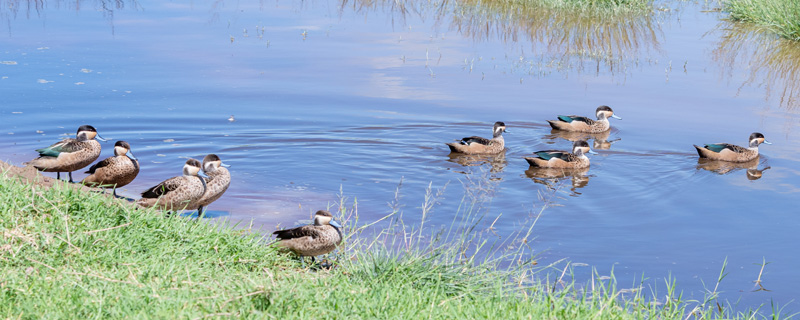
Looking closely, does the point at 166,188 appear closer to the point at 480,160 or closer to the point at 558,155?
the point at 480,160

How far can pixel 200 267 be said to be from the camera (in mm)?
6316

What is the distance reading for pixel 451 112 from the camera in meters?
14.9

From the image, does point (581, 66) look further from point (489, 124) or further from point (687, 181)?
point (687, 181)

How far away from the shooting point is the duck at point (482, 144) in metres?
12.9

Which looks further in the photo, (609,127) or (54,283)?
(609,127)

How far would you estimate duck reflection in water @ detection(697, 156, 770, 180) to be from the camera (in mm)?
12600

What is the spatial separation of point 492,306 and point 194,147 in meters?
7.83

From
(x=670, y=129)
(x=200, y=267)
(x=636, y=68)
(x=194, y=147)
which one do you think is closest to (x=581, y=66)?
(x=636, y=68)

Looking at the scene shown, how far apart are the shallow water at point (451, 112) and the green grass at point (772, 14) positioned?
0.52 m

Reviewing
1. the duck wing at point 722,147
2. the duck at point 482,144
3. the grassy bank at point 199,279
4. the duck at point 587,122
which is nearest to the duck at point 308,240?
the grassy bank at point 199,279

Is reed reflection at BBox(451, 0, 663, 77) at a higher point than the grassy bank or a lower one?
higher

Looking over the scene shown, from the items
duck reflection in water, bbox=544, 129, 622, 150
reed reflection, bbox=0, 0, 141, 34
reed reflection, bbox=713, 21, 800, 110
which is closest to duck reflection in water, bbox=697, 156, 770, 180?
duck reflection in water, bbox=544, 129, 622, 150

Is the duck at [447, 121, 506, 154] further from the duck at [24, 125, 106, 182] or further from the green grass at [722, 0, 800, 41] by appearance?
the green grass at [722, 0, 800, 41]

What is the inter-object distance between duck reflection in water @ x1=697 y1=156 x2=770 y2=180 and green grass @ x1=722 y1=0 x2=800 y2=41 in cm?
943
